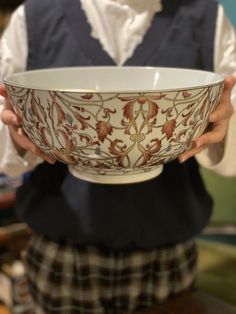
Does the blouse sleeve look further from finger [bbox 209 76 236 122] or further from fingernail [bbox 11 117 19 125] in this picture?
finger [bbox 209 76 236 122]

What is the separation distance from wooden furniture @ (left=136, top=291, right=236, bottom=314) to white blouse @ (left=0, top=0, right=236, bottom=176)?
7.9 inches

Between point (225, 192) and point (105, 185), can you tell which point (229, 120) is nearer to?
point (105, 185)

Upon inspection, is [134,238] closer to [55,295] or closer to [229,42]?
[55,295]

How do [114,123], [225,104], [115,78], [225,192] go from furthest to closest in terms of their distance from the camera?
[225,192] < [115,78] < [225,104] < [114,123]

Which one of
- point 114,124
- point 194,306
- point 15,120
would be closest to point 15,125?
point 15,120

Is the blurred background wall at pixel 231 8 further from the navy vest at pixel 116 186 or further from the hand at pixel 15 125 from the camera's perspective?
the hand at pixel 15 125

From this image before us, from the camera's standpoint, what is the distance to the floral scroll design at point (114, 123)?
0.54 metres

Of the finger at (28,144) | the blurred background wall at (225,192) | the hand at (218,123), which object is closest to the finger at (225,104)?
the hand at (218,123)

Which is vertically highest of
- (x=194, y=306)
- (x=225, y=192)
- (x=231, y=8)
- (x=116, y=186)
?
(x=231, y=8)

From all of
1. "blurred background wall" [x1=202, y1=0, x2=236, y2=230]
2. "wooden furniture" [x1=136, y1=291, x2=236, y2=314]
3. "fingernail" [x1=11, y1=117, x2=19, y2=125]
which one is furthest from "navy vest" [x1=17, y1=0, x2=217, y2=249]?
"blurred background wall" [x1=202, y1=0, x2=236, y2=230]

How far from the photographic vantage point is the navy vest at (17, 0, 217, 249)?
81cm

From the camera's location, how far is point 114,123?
552 millimetres

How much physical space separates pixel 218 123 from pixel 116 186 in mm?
204

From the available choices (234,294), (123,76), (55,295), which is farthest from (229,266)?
(123,76)
